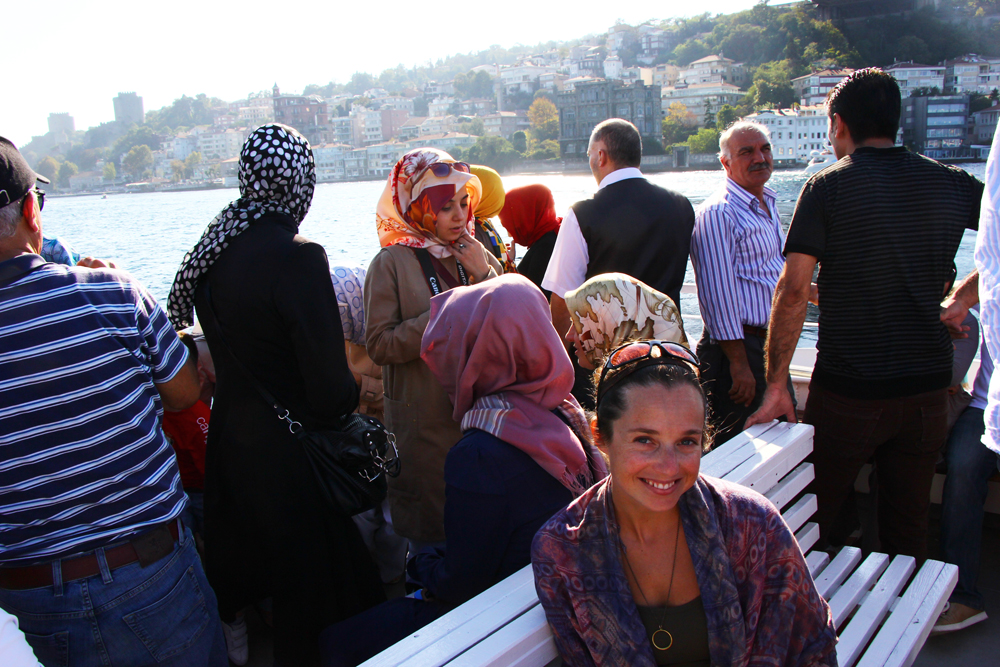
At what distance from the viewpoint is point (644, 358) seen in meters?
1.37

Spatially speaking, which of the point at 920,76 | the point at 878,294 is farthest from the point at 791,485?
the point at 920,76

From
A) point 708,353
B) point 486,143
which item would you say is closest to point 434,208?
point 708,353

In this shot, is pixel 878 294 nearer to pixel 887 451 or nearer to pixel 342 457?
pixel 887 451

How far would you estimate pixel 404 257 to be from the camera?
2.31 meters

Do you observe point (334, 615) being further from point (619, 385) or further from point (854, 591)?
point (854, 591)

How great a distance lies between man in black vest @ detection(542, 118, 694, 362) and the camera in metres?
2.85

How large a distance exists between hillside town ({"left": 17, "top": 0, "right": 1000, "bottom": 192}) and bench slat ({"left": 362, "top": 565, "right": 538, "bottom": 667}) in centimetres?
165

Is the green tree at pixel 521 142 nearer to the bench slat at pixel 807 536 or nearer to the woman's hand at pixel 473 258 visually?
the woman's hand at pixel 473 258

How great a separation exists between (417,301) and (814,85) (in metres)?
5.03

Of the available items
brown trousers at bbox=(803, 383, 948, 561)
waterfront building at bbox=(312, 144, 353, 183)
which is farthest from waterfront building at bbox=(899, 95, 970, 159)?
waterfront building at bbox=(312, 144, 353, 183)

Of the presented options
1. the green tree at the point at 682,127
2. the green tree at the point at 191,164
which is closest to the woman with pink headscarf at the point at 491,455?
the green tree at the point at 682,127

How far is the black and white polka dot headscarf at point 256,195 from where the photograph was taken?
1821mm

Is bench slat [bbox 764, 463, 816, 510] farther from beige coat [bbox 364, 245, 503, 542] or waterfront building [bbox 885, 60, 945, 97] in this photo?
waterfront building [bbox 885, 60, 945, 97]

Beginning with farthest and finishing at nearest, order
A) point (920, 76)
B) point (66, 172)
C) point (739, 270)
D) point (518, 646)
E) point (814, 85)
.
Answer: point (66, 172), point (920, 76), point (814, 85), point (739, 270), point (518, 646)
